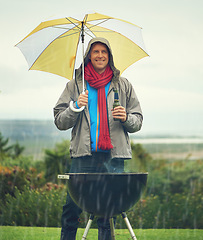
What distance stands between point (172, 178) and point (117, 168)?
6.36 m

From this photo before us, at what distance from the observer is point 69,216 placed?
3422 mm

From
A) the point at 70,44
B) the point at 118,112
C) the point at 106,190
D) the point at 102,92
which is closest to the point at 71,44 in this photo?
the point at 70,44

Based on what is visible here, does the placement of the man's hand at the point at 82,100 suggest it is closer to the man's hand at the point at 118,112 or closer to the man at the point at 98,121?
the man at the point at 98,121

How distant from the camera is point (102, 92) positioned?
341 cm

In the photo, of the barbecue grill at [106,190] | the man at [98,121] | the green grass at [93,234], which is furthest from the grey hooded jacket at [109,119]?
the green grass at [93,234]

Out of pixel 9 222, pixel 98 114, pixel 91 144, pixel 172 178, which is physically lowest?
pixel 9 222

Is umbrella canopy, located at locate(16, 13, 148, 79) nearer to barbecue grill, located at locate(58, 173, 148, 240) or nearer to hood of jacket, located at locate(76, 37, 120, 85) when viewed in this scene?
hood of jacket, located at locate(76, 37, 120, 85)

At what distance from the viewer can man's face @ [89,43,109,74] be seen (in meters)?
3.49

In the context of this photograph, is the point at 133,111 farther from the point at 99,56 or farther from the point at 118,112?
the point at 99,56

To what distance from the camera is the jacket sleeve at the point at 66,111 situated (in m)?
3.29

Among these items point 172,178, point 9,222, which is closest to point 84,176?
point 9,222

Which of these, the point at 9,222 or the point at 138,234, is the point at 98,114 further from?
the point at 9,222

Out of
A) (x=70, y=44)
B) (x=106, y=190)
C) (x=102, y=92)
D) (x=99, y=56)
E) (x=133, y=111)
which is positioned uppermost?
(x=70, y=44)

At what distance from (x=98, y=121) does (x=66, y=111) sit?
29cm
